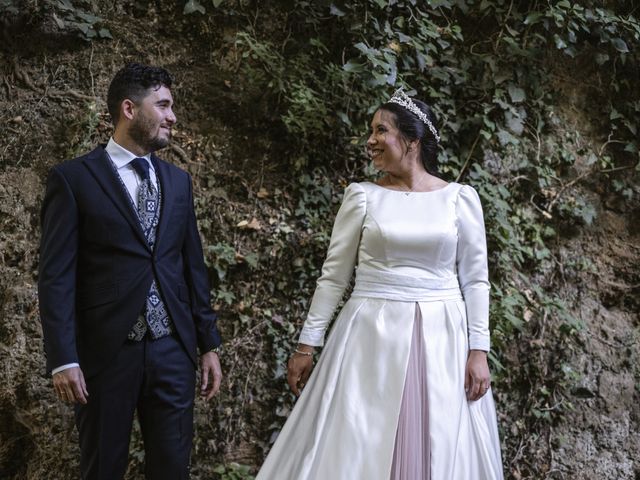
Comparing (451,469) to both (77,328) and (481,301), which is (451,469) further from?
(77,328)

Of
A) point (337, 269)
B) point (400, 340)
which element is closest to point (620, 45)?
point (337, 269)

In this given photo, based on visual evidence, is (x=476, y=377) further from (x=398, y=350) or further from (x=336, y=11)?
(x=336, y=11)

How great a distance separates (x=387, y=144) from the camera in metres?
2.78

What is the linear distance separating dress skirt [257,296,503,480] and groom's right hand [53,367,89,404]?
0.84 metres

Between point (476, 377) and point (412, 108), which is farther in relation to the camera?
point (412, 108)

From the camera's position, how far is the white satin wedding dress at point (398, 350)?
2.38m

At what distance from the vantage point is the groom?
2.22 metres

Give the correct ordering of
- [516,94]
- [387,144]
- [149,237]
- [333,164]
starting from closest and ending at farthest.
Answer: [149,237] → [387,144] → [333,164] → [516,94]

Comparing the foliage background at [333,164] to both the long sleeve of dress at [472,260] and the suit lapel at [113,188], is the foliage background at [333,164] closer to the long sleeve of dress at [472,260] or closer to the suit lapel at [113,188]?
the long sleeve of dress at [472,260]

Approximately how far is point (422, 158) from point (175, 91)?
72.8 inches

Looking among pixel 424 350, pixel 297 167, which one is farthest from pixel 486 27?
pixel 424 350

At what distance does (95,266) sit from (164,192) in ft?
1.30

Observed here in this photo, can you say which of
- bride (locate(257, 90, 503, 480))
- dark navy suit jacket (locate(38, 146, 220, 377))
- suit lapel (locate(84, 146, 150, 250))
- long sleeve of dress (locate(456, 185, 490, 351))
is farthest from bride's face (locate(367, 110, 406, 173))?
suit lapel (locate(84, 146, 150, 250))

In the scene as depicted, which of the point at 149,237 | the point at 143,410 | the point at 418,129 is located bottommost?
the point at 143,410
